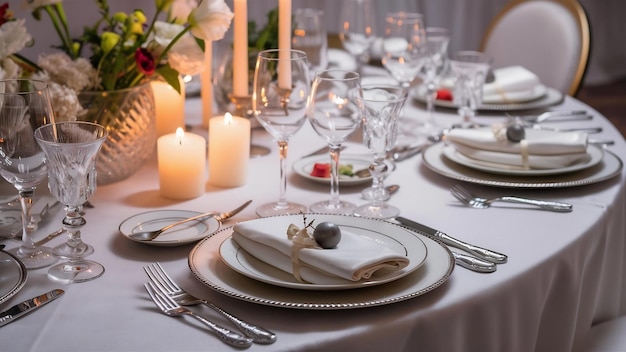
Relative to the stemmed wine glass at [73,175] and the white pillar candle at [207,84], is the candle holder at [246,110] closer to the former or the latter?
the white pillar candle at [207,84]

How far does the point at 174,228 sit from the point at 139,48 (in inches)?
14.5

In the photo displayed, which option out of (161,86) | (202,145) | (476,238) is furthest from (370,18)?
(476,238)

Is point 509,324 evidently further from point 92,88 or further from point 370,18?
point 370,18

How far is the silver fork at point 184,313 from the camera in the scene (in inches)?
36.6

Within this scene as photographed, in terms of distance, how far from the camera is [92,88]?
1.49 meters

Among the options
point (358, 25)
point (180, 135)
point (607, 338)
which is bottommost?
point (607, 338)

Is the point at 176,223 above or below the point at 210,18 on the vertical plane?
below

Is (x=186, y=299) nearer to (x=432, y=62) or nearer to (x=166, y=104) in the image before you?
(x=166, y=104)

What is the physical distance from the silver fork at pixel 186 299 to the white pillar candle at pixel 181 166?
0.32 metres

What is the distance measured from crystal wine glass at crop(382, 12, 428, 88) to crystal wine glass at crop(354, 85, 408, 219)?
0.56 m

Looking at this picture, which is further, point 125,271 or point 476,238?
point 476,238

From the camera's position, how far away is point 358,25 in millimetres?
2305

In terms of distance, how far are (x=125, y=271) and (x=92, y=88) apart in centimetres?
47

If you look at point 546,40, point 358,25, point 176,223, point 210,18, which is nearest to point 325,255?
point 176,223
